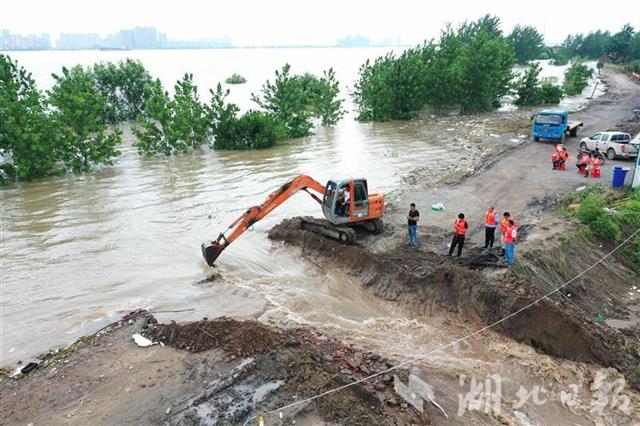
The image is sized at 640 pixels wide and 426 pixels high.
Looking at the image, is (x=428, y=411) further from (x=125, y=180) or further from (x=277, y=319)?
(x=125, y=180)

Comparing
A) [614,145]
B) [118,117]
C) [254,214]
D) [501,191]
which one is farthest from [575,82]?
[254,214]

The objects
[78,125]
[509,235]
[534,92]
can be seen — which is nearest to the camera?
[509,235]

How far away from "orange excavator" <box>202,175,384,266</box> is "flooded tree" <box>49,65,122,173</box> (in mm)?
16960

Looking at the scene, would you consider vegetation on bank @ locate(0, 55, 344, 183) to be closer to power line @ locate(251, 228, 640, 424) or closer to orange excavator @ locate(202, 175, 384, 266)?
orange excavator @ locate(202, 175, 384, 266)

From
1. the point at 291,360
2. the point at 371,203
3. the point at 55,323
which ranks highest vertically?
the point at 371,203

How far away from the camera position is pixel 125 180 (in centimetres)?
2764

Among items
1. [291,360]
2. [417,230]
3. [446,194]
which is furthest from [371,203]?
[291,360]

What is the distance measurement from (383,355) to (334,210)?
585 cm

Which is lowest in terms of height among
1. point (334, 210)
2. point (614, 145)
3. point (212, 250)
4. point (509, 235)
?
point (212, 250)

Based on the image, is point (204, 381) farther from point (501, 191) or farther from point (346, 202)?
point (501, 191)

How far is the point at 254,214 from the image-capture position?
1480cm

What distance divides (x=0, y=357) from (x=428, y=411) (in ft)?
33.0

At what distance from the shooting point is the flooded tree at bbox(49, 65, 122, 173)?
27422 mm

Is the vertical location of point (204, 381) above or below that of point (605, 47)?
below
